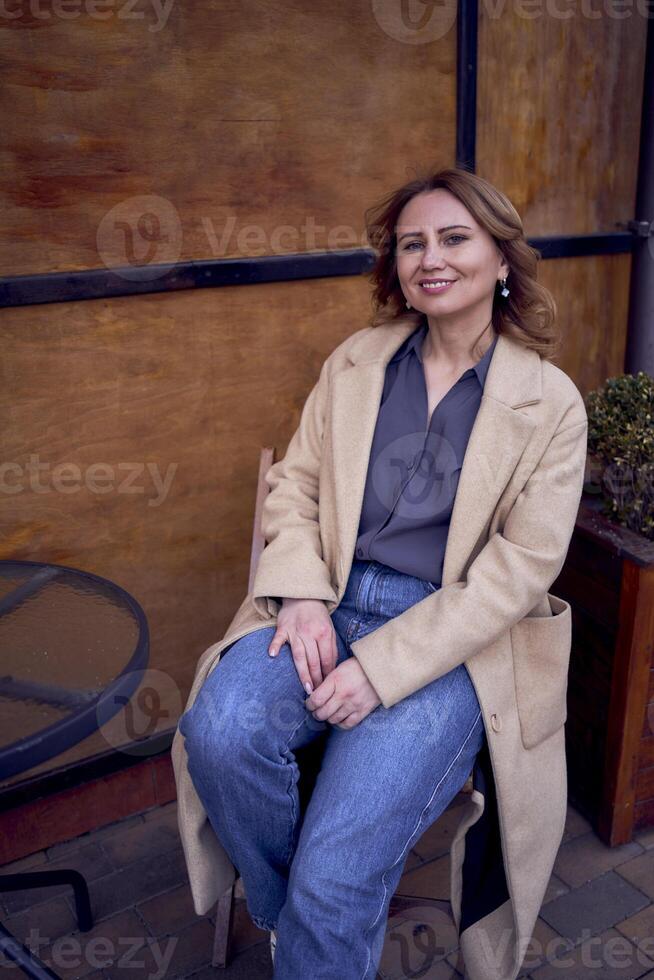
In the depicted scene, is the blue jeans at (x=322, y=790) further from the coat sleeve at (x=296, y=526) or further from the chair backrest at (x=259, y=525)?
the chair backrest at (x=259, y=525)

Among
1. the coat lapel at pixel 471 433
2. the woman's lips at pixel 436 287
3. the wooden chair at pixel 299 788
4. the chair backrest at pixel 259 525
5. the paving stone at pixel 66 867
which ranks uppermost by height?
the woman's lips at pixel 436 287

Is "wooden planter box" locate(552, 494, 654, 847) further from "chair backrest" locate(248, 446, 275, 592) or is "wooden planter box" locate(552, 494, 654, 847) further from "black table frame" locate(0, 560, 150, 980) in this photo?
"black table frame" locate(0, 560, 150, 980)

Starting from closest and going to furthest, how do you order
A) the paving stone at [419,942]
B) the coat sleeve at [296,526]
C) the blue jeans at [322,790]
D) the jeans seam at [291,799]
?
the blue jeans at [322,790], the jeans seam at [291,799], the coat sleeve at [296,526], the paving stone at [419,942]

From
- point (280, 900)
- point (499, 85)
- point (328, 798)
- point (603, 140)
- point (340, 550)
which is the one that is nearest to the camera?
point (328, 798)

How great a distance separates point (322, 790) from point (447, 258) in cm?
125

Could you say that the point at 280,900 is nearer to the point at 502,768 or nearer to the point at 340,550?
the point at 502,768

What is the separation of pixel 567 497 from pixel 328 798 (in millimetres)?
838

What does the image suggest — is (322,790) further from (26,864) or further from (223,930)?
(26,864)

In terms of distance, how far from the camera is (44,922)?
2.51 m

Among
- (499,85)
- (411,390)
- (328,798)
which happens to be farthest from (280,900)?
(499,85)

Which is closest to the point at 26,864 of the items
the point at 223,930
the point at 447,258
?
the point at 223,930

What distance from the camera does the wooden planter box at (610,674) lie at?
2434mm

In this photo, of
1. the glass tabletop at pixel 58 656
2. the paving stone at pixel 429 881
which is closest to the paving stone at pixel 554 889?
the paving stone at pixel 429 881

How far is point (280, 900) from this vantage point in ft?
6.40
